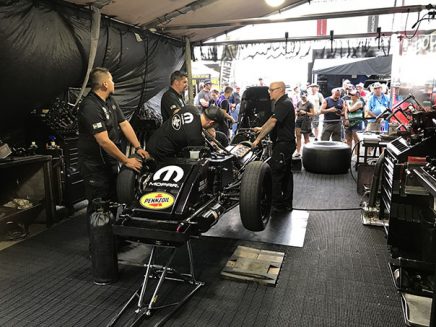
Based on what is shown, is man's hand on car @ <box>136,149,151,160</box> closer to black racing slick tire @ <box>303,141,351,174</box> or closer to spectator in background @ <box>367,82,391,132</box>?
black racing slick tire @ <box>303,141,351,174</box>

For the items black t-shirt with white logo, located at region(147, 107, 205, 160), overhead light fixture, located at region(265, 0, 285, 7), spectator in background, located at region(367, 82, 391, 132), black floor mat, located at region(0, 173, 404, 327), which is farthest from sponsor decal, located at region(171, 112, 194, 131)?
spectator in background, located at region(367, 82, 391, 132)

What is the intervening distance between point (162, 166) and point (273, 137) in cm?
199

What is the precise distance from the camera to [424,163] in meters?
2.48

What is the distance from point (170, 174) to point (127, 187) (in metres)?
0.50

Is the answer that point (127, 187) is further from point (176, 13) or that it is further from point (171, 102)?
point (176, 13)

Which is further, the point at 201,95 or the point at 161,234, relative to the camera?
the point at 201,95

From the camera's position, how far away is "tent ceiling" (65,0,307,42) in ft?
13.6

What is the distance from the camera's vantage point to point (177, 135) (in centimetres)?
296

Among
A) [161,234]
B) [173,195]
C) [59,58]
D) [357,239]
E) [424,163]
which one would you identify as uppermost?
[59,58]

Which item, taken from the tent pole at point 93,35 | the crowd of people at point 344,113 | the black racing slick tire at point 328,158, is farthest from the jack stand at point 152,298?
the crowd of people at point 344,113

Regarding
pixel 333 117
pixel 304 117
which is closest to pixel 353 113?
pixel 333 117

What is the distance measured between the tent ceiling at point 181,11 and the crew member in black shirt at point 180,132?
1712 mm

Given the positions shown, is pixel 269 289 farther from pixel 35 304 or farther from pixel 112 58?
pixel 112 58

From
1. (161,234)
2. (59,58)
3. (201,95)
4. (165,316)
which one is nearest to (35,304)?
(165,316)
